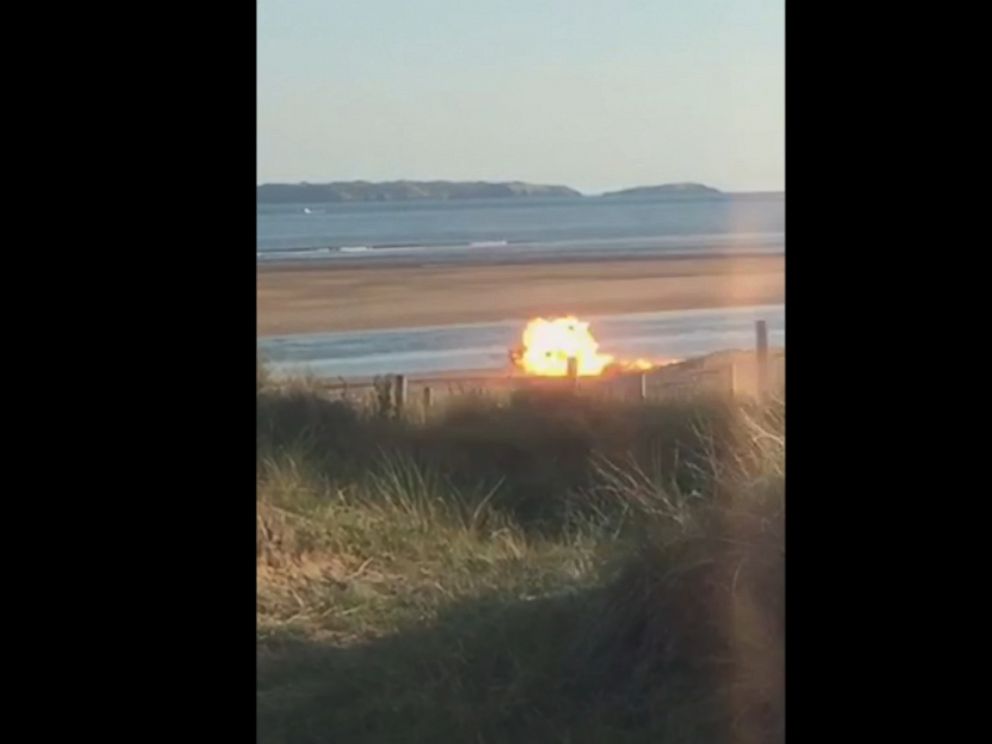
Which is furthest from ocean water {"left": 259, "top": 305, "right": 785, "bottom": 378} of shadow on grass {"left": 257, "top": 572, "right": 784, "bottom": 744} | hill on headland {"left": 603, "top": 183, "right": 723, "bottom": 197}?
shadow on grass {"left": 257, "top": 572, "right": 784, "bottom": 744}

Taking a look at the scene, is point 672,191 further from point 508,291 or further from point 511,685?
point 511,685

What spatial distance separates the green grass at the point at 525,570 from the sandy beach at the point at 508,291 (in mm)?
80

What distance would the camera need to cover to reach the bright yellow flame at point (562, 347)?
3.82 ft

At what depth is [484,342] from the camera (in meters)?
1.16

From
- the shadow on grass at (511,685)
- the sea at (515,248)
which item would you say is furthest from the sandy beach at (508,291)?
the shadow on grass at (511,685)

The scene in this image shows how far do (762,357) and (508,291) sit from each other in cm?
23

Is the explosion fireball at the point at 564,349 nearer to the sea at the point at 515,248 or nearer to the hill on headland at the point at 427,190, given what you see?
the sea at the point at 515,248

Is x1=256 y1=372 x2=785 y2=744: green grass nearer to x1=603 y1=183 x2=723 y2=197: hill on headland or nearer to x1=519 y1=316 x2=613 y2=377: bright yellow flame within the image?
x1=519 y1=316 x2=613 y2=377: bright yellow flame

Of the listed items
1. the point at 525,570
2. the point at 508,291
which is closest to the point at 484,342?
the point at 508,291

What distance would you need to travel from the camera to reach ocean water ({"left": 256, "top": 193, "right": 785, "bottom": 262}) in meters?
1.12
